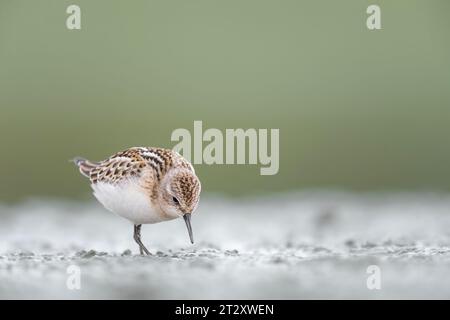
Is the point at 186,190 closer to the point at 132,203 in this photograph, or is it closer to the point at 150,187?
the point at 150,187

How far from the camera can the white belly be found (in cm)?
730

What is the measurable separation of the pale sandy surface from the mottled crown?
16.8 inches

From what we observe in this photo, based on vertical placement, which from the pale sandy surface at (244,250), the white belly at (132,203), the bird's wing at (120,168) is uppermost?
the bird's wing at (120,168)

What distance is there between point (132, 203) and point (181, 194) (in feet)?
1.54

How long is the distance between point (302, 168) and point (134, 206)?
4972 mm

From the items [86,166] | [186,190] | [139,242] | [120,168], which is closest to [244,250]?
[139,242]

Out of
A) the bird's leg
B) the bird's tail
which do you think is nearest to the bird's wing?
the bird's tail

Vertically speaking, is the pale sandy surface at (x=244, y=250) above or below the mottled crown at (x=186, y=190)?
below

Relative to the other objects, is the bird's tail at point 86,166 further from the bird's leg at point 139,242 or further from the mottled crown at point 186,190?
the mottled crown at point 186,190

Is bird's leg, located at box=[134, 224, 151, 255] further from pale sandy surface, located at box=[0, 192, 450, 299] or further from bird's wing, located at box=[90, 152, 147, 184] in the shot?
bird's wing, located at box=[90, 152, 147, 184]

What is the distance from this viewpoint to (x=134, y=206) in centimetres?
730

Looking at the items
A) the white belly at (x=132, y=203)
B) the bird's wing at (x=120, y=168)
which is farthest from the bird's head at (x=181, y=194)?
the bird's wing at (x=120, y=168)

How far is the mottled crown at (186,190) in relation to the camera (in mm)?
7098

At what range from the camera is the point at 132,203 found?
7.30 m
